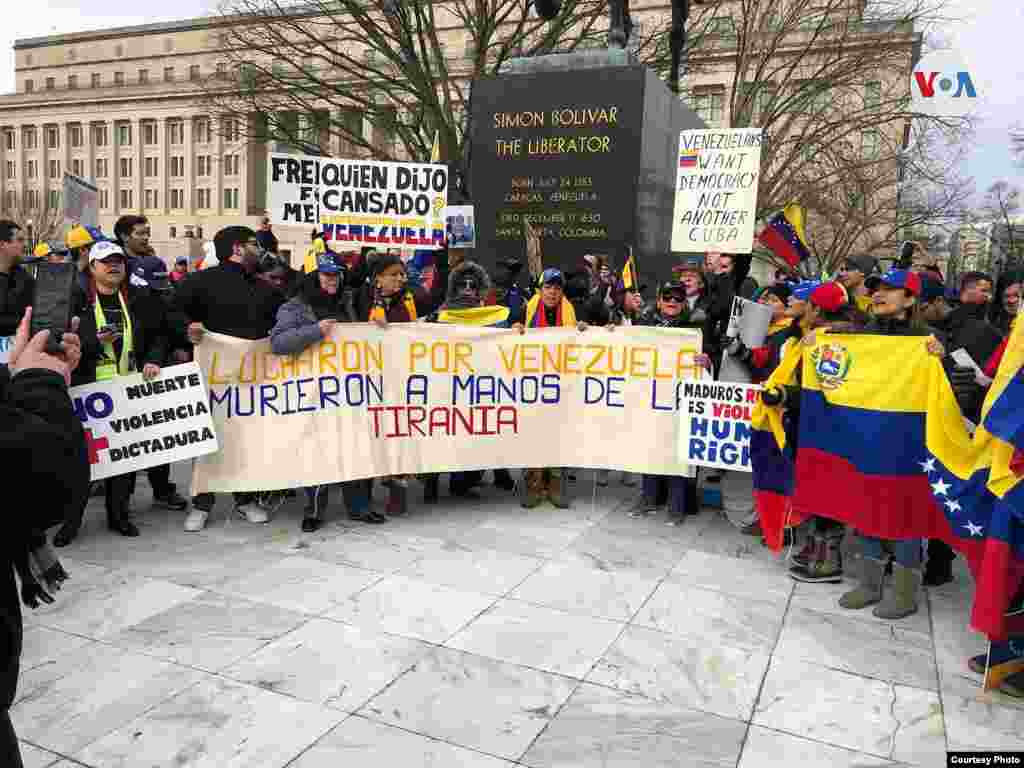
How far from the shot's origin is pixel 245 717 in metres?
3.39

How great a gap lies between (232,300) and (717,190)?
14.5 ft

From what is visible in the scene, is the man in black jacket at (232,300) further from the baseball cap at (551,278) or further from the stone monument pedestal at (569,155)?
the stone monument pedestal at (569,155)

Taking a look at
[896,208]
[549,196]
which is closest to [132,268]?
Result: [549,196]

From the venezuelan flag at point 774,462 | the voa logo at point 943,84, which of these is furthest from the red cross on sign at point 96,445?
the voa logo at point 943,84

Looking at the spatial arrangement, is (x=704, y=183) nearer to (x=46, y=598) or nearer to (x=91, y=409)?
(x=91, y=409)

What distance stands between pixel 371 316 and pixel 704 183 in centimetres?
345

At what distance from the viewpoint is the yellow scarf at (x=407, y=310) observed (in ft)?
21.4

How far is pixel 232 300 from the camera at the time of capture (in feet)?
20.6

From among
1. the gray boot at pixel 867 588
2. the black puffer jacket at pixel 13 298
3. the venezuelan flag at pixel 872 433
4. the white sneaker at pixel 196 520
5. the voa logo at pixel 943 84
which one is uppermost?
the voa logo at pixel 943 84

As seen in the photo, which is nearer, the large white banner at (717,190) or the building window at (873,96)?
the large white banner at (717,190)

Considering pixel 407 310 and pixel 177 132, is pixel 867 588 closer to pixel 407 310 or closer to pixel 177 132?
pixel 407 310

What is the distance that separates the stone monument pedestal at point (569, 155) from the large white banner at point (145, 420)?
3.96m

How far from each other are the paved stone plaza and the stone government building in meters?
72.7

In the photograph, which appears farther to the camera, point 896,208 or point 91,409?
point 896,208
